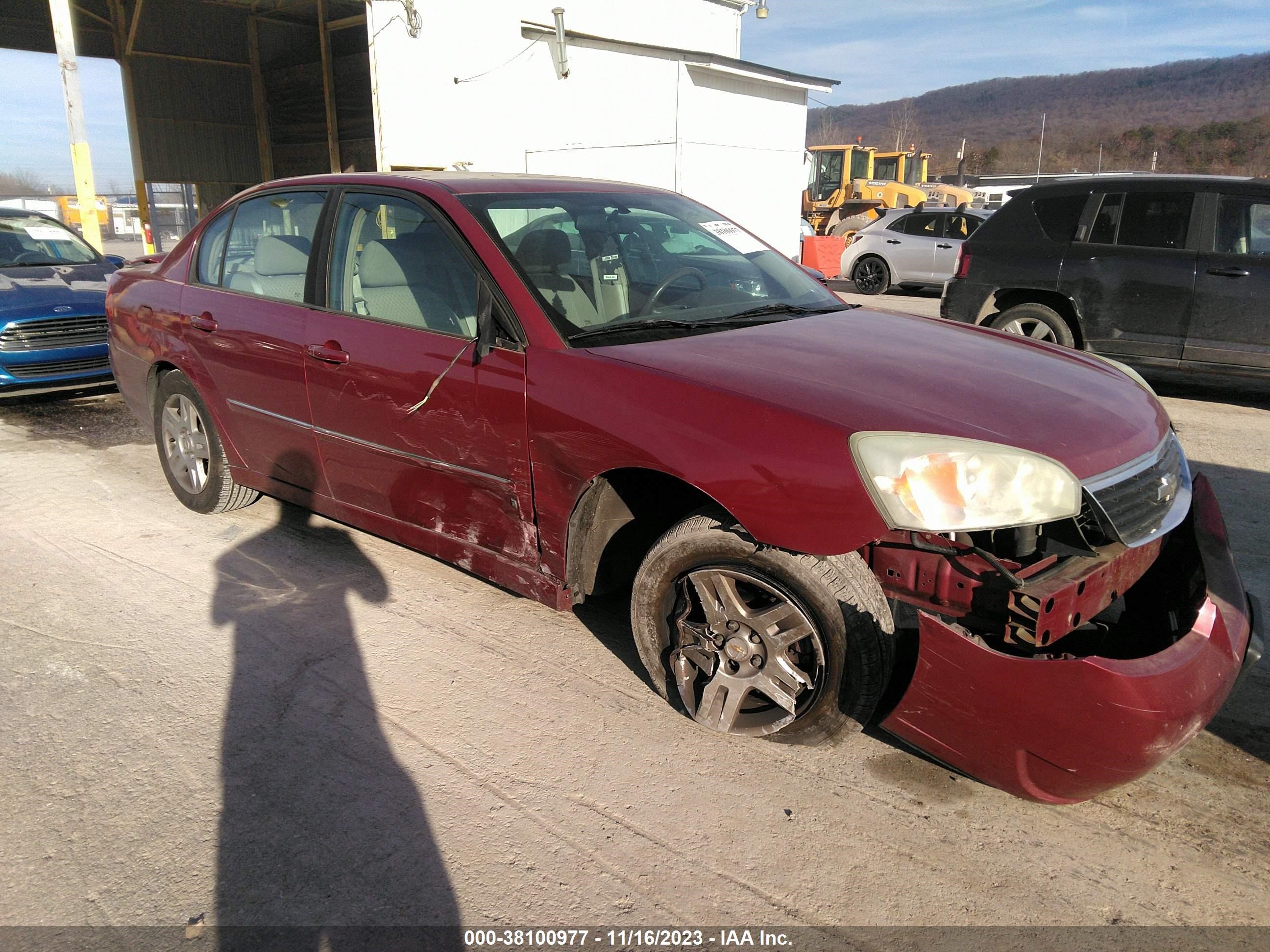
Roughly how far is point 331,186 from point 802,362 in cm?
231

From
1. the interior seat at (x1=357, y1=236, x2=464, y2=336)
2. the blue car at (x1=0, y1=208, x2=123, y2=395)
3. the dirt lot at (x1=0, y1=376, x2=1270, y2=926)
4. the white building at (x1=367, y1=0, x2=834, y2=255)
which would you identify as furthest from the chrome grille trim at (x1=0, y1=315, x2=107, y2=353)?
the white building at (x1=367, y1=0, x2=834, y2=255)

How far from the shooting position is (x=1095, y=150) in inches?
3578

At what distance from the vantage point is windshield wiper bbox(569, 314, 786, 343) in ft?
10.0

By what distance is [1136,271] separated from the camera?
7.25 m

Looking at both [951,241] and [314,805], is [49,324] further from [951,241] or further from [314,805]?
[951,241]

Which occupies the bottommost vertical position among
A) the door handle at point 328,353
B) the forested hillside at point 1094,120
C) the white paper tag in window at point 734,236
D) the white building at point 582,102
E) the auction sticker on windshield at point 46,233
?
the door handle at point 328,353

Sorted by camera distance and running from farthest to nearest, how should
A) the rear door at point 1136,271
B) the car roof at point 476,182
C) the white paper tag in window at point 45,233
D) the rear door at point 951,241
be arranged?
1. the rear door at point 951,241
2. the white paper tag in window at point 45,233
3. the rear door at point 1136,271
4. the car roof at point 476,182

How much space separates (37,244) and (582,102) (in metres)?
9.08

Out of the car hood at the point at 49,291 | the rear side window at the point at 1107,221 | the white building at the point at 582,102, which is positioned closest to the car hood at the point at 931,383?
the rear side window at the point at 1107,221

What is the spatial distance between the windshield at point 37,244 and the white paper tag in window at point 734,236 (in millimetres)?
7402

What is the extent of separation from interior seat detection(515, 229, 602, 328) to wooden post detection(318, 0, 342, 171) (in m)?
17.9

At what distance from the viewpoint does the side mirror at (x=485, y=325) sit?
10.1 ft

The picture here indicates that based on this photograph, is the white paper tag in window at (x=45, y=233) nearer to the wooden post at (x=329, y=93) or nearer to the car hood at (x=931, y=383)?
the car hood at (x=931, y=383)

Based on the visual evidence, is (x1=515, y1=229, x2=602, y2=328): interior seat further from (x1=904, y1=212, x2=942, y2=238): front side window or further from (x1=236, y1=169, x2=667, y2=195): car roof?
(x1=904, y1=212, x2=942, y2=238): front side window
